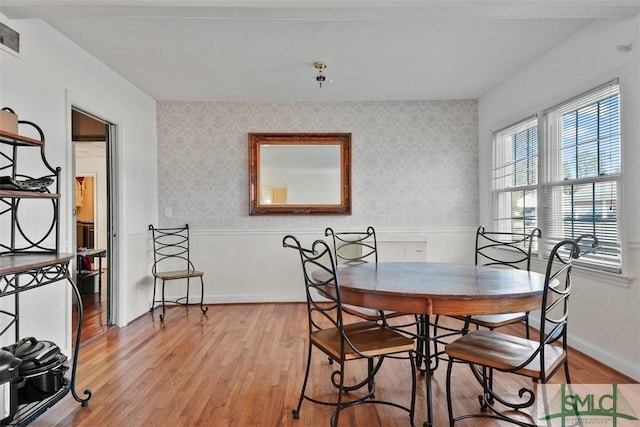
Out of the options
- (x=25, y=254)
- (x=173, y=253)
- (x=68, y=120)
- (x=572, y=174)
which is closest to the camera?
(x=25, y=254)

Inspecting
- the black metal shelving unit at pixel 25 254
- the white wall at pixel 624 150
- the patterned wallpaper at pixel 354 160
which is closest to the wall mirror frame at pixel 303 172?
the patterned wallpaper at pixel 354 160

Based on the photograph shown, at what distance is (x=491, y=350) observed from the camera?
1.63m

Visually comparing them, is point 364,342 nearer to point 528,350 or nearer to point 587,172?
point 528,350

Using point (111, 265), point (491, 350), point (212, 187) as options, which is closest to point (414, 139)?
point (212, 187)

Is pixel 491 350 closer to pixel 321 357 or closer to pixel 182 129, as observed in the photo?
pixel 321 357

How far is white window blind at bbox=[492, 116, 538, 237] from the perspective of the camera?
3371 mm

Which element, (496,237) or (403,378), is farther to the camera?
(496,237)

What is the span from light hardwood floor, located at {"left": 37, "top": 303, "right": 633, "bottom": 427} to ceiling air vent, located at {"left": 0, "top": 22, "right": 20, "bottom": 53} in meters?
2.18

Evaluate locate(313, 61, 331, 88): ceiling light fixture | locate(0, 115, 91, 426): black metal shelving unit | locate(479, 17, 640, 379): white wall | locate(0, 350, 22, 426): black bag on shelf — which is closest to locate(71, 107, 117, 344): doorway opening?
locate(0, 115, 91, 426): black metal shelving unit

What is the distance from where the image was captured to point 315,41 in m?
2.75

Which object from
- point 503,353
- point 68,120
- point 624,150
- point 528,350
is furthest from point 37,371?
point 624,150

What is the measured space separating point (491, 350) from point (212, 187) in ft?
11.5

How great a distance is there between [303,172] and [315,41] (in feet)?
5.70

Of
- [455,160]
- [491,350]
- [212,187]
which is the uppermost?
[455,160]
